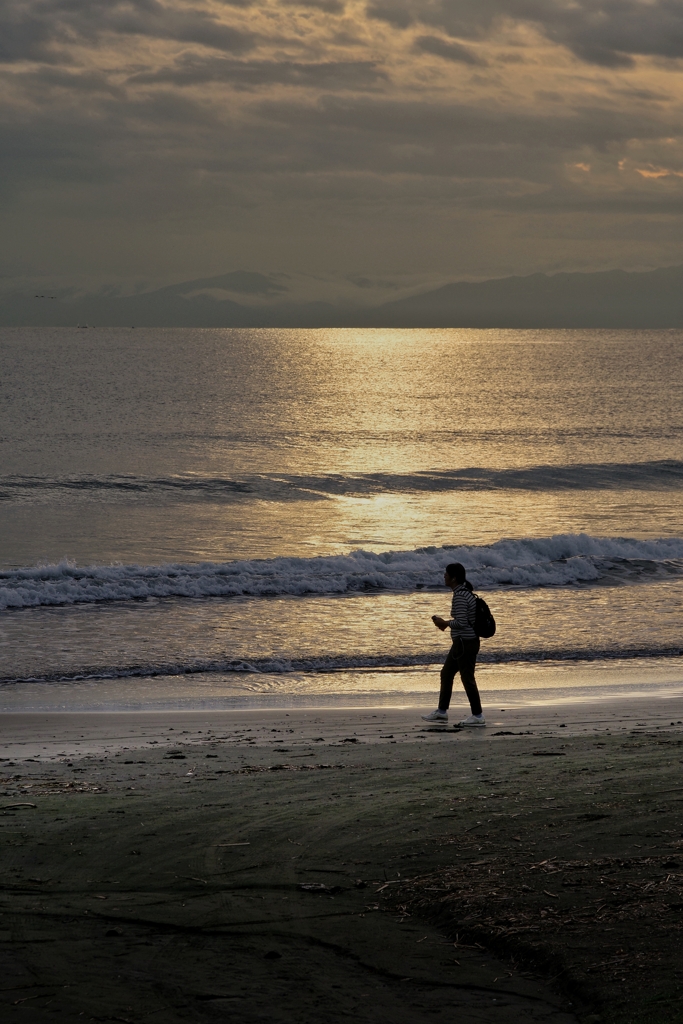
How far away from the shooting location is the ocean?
14.0 m

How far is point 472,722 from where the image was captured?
1055cm

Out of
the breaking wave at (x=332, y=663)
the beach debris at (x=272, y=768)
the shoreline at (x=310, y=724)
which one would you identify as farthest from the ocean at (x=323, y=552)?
the beach debris at (x=272, y=768)

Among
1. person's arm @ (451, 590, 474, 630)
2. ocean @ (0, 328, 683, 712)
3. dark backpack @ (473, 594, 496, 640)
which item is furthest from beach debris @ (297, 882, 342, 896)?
ocean @ (0, 328, 683, 712)

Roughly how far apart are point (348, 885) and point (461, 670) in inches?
210

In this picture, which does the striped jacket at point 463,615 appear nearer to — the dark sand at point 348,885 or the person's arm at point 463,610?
the person's arm at point 463,610

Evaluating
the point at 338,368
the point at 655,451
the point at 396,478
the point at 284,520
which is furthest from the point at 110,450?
the point at 338,368

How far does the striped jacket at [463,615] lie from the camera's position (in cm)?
1115

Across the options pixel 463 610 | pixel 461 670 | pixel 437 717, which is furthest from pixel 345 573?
pixel 437 717

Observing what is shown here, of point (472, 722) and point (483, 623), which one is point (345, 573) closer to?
point (483, 623)

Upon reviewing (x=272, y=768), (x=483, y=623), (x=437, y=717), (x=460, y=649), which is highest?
(x=483, y=623)

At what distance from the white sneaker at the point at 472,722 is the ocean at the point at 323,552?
1.61m

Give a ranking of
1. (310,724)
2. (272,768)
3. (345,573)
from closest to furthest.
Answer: (272,768)
(310,724)
(345,573)

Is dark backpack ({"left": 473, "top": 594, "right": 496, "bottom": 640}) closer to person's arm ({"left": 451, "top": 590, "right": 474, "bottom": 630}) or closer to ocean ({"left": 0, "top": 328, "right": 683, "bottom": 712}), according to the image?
person's arm ({"left": 451, "top": 590, "right": 474, "bottom": 630})

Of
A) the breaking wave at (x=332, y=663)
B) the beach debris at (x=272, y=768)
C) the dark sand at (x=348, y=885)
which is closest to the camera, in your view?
the dark sand at (x=348, y=885)
